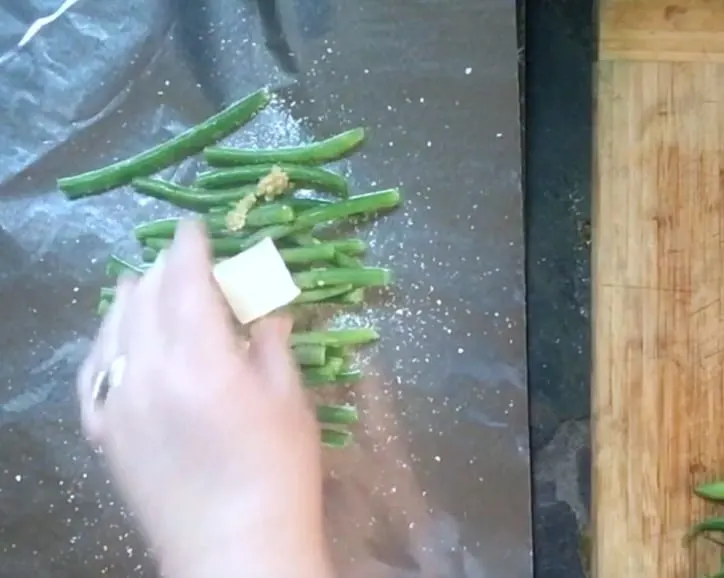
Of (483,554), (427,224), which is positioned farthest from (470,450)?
(427,224)

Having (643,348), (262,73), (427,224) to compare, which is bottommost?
(643,348)

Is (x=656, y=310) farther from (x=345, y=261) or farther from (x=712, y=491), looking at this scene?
(x=345, y=261)

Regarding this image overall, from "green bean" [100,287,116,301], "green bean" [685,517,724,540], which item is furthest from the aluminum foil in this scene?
"green bean" [685,517,724,540]

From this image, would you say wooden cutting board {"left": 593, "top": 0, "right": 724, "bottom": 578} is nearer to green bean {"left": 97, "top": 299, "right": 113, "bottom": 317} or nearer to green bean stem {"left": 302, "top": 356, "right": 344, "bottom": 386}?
green bean stem {"left": 302, "top": 356, "right": 344, "bottom": 386}

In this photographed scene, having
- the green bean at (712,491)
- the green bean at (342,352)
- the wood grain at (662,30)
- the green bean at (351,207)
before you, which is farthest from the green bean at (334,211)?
the green bean at (712,491)

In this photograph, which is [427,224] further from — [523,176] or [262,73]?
[262,73]

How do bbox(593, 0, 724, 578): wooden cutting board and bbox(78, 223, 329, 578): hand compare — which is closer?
bbox(78, 223, 329, 578): hand

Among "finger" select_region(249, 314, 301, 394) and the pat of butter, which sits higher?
the pat of butter

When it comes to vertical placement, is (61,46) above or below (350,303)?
above
